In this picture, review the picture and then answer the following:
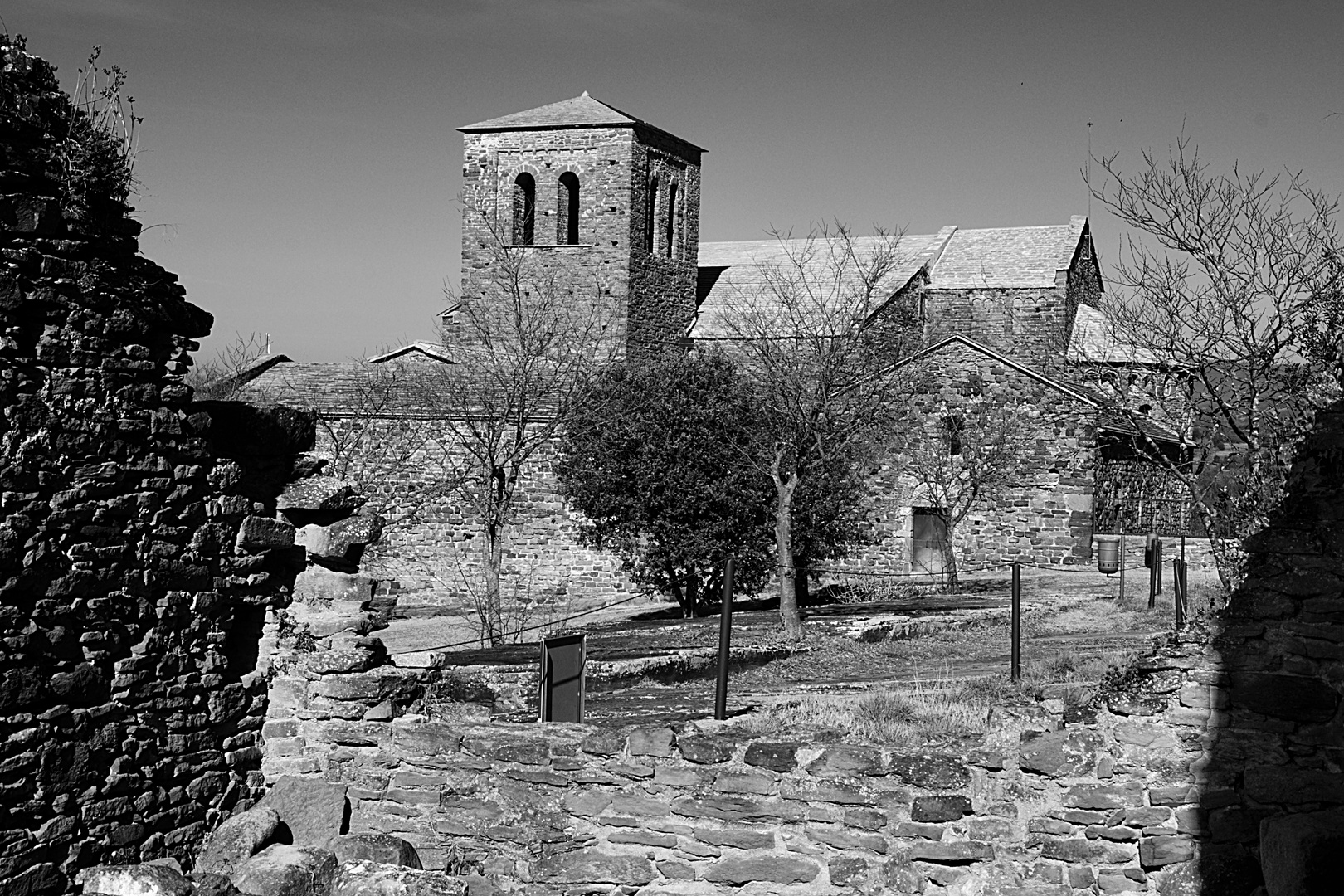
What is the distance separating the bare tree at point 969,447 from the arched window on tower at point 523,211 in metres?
12.3

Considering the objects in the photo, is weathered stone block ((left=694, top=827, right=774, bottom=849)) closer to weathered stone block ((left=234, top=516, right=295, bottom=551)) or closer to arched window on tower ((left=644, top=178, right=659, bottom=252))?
weathered stone block ((left=234, top=516, right=295, bottom=551))

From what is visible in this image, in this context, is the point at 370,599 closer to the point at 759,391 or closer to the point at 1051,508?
the point at 759,391

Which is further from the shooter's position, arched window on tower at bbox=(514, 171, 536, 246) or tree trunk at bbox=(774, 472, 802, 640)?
arched window on tower at bbox=(514, 171, 536, 246)

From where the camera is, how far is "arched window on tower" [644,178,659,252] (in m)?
32.5

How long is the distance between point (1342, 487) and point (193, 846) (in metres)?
5.67

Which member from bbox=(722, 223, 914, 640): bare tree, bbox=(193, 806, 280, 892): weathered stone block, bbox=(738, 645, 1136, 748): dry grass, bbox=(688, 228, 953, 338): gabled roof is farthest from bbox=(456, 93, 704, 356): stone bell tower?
bbox=(193, 806, 280, 892): weathered stone block

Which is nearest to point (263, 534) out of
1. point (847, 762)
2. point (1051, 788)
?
point (847, 762)

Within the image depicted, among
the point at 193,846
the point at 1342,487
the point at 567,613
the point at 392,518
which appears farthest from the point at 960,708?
the point at 392,518

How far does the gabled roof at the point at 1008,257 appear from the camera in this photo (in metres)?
32.5

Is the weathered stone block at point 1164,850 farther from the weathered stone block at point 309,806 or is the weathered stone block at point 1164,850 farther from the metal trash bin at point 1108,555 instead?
the metal trash bin at point 1108,555

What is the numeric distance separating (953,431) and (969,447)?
455 millimetres

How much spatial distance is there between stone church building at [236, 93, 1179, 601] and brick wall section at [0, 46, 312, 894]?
51.2ft

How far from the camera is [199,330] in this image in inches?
248

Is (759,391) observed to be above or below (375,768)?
above
